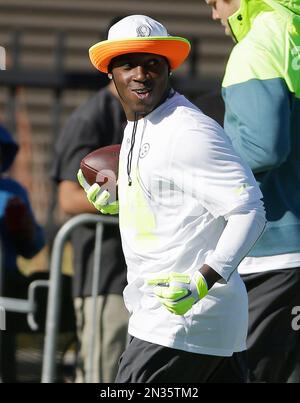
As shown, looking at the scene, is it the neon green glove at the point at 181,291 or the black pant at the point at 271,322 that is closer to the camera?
the neon green glove at the point at 181,291

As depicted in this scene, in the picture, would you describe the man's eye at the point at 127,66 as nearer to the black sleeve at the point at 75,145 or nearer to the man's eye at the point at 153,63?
the man's eye at the point at 153,63

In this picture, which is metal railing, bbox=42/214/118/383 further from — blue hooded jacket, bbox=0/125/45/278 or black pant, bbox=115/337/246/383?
black pant, bbox=115/337/246/383

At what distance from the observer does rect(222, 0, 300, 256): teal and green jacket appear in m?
4.74

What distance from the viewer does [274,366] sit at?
489cm

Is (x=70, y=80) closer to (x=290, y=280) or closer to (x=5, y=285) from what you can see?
(x=5, y=285)

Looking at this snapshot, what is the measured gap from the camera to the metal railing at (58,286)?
622 cm

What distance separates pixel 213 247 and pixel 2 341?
291 cm

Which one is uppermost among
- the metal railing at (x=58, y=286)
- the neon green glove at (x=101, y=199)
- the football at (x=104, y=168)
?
the football at (x=104, y=168)

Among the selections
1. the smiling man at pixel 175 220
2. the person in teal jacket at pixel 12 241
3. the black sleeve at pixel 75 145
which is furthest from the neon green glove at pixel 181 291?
the person in teal jacket at pixel 12 241

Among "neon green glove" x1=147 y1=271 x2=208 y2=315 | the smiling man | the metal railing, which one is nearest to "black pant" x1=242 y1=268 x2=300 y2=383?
the smiling man

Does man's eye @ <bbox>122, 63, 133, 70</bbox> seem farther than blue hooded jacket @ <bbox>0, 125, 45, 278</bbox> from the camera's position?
No

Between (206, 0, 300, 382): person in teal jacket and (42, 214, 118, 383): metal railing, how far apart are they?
4.75 ft

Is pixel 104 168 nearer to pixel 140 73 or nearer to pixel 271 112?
pixel 140 73

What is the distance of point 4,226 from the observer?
662cm
